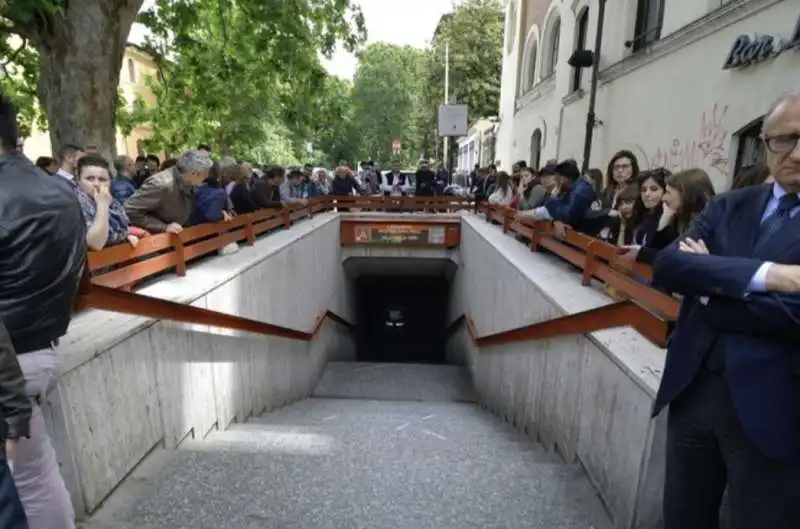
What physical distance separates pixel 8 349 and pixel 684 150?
823 centimetres

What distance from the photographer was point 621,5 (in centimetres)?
967

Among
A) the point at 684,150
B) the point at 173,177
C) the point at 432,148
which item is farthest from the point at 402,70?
the point at 173,177

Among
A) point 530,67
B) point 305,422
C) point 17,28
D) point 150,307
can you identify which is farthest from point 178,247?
point 530,67

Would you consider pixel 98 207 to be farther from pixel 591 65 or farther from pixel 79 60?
pixel 591 65

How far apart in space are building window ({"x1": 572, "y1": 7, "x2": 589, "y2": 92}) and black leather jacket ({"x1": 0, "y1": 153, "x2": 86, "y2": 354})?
12236mm

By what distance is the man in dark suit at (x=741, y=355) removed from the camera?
54.6 inches

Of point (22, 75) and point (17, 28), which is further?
point (22, 75)

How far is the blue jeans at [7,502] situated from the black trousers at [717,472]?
205 centimetres

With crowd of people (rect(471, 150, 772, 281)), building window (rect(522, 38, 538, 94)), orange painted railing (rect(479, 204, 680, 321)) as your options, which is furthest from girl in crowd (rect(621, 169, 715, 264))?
building window (rect(522, 38, 538, 94))

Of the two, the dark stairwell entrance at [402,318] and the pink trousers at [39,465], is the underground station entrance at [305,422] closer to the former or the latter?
the pink trousers at [39,465]

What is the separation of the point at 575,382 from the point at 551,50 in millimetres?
14470

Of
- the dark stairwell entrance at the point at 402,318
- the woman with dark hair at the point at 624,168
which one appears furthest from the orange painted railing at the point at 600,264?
the dark stairwell entrance at the point at 402,318

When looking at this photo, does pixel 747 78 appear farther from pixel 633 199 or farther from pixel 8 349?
pixel 8 349

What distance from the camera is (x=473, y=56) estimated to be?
31.8m
